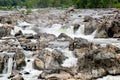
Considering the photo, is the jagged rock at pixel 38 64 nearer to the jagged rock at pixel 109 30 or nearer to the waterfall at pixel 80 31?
the jagged rock at pixel 109 30

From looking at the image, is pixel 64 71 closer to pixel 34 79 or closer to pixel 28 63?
pixel 34 79

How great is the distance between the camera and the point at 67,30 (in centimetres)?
4953

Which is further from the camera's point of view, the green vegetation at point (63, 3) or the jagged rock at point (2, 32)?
the green vegetation at point (63, 3)

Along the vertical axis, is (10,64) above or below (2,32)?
below

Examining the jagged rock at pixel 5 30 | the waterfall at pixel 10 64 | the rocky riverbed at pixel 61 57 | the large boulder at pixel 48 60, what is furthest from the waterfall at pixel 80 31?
the waterfall at pixel 10 64

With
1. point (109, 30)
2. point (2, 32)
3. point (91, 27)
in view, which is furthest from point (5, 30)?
point (109, 30)

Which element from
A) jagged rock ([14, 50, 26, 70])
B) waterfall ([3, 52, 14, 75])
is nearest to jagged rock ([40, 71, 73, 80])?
jagged rock ([14, 50, 26, 70])

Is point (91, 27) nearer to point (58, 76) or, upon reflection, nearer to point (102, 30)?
point (102, 30)

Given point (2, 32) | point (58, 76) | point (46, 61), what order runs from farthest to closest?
1. point (2, 32)
2. point (46, 61)
3. point (58, 76)

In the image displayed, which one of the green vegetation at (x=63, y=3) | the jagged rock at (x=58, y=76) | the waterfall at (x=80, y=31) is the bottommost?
the jagged rock at (x=58, y=76)

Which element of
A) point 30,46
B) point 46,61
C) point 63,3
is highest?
point 63,3

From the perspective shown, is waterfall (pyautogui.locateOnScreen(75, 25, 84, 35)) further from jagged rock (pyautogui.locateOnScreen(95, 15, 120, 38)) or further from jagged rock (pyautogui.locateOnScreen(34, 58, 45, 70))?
jagged rock (pyautogui.locateOnScreen(34, 58, 45, 70))

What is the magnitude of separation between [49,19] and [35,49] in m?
24.6

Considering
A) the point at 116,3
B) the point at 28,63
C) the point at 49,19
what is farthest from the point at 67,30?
the point at 116,3
